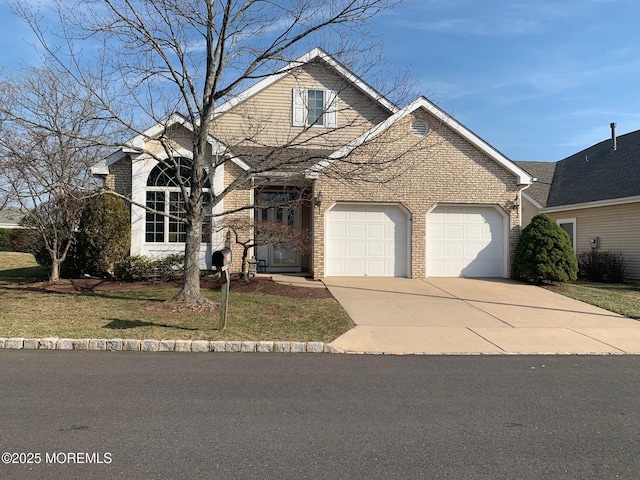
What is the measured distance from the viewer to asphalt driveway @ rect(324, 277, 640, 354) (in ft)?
25.2

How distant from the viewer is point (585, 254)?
1780 cm

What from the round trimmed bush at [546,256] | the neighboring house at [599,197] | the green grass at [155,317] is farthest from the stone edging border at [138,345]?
the neighboring house at [599,197]

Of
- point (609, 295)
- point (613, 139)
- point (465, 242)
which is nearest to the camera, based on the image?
point (609, 295)

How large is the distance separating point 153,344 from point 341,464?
4.37 m

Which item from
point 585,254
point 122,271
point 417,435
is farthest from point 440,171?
point 417,435

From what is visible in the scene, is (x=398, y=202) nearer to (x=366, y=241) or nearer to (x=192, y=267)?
(x=366, y=241)

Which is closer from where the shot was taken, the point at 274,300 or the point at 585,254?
the point at 274,300

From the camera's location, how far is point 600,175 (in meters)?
19.6

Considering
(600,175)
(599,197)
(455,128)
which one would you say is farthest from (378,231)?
(600,175)

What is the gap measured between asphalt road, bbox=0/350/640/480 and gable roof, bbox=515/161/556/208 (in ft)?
54.4

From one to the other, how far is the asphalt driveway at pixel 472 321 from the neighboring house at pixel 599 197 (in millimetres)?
6112

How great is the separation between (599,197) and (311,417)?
1794 cm

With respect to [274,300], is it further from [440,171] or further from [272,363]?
[440,171]

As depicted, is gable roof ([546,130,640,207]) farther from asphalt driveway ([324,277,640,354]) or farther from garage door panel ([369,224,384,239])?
garage door panel ([369,224,384,239])
